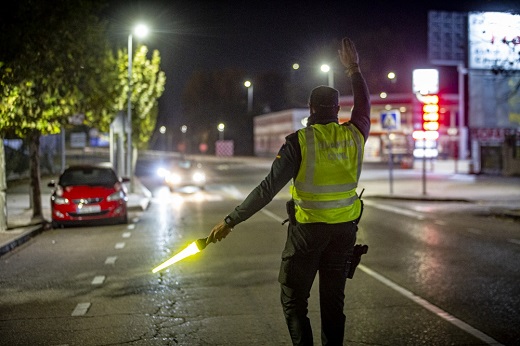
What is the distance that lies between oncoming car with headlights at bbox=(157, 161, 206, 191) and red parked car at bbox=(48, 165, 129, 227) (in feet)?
47.1

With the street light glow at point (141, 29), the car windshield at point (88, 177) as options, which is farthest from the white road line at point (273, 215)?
the street light glow at point (141, 29)

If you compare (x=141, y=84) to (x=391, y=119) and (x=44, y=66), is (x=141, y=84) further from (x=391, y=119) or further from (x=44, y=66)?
(x=44, y=66)

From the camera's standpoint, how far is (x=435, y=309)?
300 inches

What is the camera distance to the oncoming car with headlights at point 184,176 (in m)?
31.8

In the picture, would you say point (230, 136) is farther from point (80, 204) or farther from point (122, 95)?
point (80, 204)

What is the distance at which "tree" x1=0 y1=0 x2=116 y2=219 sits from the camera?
46.4 ft

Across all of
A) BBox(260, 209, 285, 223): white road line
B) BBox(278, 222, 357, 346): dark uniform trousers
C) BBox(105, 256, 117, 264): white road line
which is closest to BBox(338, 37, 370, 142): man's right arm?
BBox(278, 222, 357, 346): dark uniform trousers

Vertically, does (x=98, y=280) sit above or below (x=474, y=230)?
above

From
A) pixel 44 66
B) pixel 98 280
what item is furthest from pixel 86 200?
pixel 98 280

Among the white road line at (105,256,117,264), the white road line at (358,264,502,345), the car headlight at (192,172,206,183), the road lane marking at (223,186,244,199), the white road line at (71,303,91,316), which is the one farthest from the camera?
the car headlight at (192,172,206,183)

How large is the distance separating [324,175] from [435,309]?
3784 millimetres

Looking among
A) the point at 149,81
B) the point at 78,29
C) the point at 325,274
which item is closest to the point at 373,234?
the point at 78,29

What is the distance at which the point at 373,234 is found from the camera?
14867 millimetres

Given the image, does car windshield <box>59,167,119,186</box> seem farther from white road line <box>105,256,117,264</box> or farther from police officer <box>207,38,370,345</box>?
police officer <box>207,38,370,345</box>
